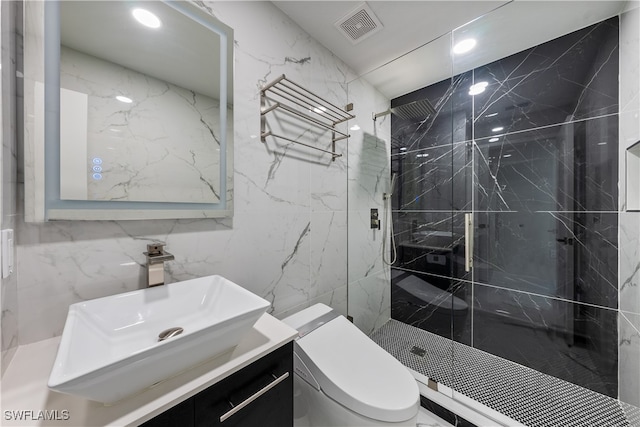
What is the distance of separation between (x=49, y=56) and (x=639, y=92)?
267 centimetres

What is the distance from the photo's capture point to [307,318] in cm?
136

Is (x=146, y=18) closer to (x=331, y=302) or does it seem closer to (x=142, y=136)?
(x=142, y=136)

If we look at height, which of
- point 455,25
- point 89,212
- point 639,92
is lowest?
point 89,212

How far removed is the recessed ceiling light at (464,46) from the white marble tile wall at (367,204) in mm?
643

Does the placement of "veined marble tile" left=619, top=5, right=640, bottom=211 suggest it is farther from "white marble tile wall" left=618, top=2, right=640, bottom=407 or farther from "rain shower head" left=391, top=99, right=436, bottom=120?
"rain shower head" left=391, top=99, right=436, bottom=120

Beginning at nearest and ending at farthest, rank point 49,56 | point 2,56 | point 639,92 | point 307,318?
point 2,56
point 49,56
point 639,92
point 307,318

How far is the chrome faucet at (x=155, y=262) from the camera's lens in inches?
34.9

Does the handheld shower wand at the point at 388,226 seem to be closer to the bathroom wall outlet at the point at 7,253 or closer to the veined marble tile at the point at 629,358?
the veined marble tile at the point at 629,358

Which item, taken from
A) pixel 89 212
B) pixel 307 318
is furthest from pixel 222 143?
pixel 307 318

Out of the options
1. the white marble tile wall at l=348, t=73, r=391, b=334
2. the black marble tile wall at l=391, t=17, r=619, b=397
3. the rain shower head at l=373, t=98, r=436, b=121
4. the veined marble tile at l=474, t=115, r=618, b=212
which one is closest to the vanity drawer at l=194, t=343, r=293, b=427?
the white marble tile wall at l=348, t=73, r=391, b=334

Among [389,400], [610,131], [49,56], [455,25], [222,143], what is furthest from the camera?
[455,25]

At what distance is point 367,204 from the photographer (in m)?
2.09

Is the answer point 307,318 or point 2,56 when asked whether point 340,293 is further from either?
point 2,56

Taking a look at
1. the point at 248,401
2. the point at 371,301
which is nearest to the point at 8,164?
the point at 248,401
